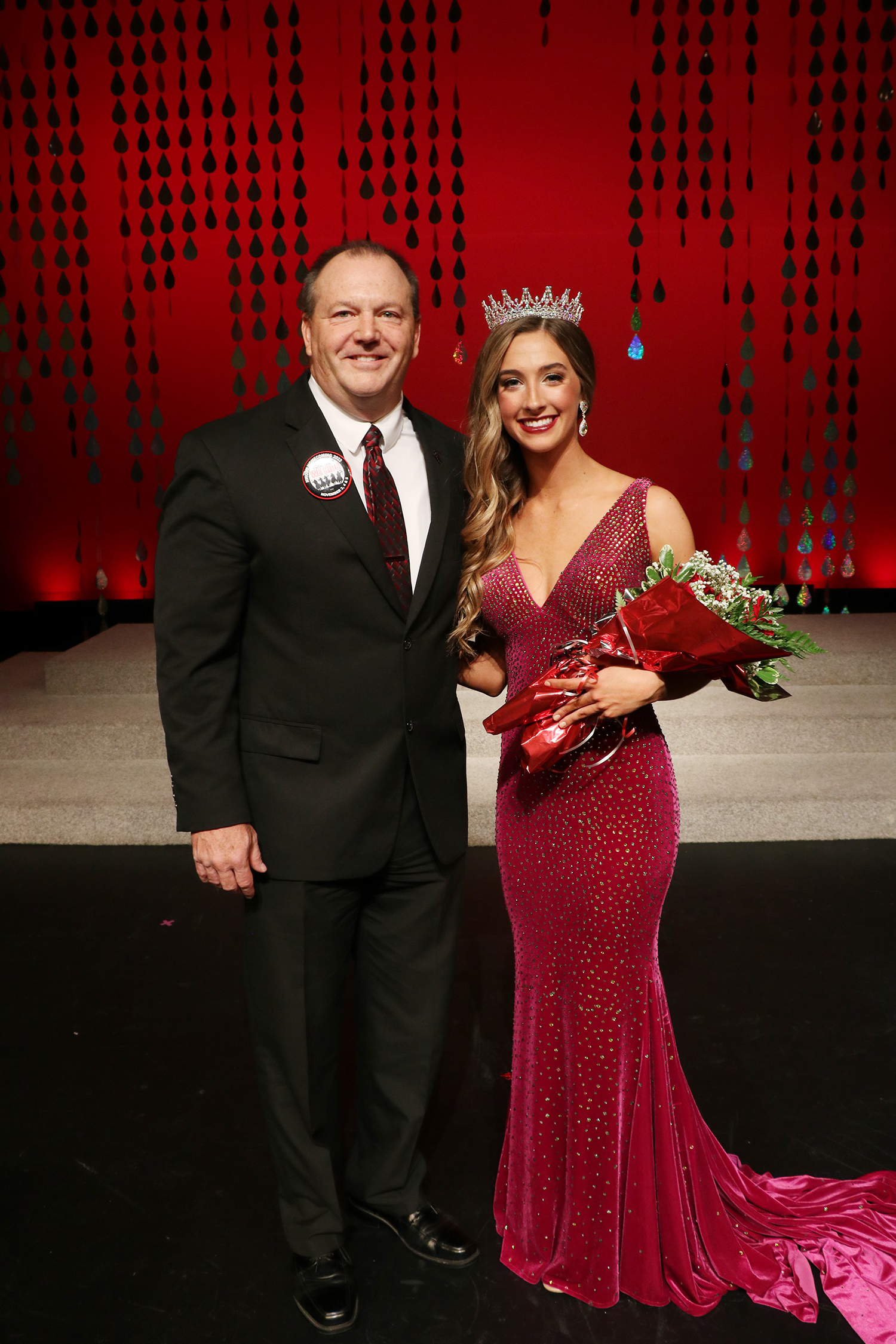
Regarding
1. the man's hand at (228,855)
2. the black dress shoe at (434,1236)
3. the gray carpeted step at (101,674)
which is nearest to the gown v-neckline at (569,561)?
the man's hand at (228,855)

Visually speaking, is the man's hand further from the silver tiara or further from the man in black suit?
the silver tiara

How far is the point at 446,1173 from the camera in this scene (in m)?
2.34

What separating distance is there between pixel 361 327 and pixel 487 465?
1.24 ft

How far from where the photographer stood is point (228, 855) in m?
1.87

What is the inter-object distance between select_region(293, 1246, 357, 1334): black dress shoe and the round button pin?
55.4 inches

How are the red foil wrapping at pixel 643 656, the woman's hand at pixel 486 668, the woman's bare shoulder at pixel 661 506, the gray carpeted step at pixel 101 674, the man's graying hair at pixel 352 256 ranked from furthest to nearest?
the gray carpeted step at pixel 101 674 < the woman's hand at pixel 486 668 < the woman's bare shoulder at pixel 661 506 < the man's graying hair at pixel 352 256 < the red foil wrapping at pixel 643 656

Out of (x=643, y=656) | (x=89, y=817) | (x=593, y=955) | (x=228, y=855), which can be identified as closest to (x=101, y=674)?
(x=89, y=817)

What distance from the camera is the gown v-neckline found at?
1.97 m

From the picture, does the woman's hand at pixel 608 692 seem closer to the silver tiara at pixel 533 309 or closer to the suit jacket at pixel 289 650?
the suit jacket at pixel 289 650

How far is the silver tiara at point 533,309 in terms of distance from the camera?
2.02 meters

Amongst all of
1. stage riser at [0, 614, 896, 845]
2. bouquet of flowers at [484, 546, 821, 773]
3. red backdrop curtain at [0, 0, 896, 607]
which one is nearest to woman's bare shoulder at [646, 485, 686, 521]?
bouquet of flowers at [484, 546, 821, 773]

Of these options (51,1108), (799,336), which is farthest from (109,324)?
(51,1108)

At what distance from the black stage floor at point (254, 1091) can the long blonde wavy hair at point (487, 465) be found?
4.02 ft

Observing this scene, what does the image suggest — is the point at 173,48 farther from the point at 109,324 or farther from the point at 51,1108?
the point at 51,1108
